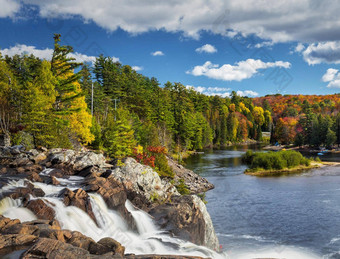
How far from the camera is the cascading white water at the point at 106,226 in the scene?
47.5ft

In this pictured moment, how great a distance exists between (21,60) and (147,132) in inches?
1035

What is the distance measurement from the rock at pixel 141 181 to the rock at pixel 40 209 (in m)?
7.25

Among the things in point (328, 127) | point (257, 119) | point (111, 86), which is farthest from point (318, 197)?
point (257, 119)

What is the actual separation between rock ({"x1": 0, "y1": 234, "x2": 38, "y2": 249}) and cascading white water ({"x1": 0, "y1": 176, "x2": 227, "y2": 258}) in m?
3.23

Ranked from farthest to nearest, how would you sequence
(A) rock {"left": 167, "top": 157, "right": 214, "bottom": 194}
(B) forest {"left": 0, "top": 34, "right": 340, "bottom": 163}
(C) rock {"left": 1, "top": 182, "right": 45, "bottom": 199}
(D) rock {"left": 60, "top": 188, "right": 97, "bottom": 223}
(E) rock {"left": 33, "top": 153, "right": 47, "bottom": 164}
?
(A) rock {"left": 167, "top": 157, "right": 214, "bottom": 194}, (B) forest {"left": 0, "top": 34, "right": 340, "bottom": 163}, (E) rock {"left": 33, "top": 153, "right": 47, "bottom": 164}, (D) rock {"left": 60, "top": 188, "right": 97, "bottom": 223}, (C) rock {"left": 1, "top": 182, "right": 45, "bottom": 199}

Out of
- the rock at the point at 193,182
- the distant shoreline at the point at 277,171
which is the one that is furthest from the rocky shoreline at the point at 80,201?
the distant shoreline at the point at 277,171

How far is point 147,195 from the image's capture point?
2386 cm

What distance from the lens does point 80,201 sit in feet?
53.0

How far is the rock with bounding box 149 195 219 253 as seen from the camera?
58.7ft

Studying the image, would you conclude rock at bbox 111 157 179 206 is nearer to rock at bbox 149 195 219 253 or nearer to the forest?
rock at bbox 149 195 219 253

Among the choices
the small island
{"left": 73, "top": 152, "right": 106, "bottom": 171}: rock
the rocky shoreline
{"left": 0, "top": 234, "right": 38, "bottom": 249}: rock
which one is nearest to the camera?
{"left": 0, "top": 234, "right": 38, "bottom": 249}: rock

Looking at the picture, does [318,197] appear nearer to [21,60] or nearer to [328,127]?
[21,60]

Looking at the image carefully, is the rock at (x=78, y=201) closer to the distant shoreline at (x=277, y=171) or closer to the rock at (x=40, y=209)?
the rock at (x=40, y=209)

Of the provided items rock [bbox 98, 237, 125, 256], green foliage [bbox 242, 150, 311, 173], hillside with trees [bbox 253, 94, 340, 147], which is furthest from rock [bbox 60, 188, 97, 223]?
hillside with trees [bbox 253, 94, 340, 147]
